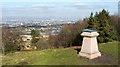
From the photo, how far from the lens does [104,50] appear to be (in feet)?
34.4

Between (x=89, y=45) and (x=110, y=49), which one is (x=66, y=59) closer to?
(x=89, y=45)

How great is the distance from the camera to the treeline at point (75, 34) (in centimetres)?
1433

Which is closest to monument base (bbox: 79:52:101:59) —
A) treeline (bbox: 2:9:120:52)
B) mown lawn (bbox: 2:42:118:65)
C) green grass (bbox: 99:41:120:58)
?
mown lawn (bbox: 2:42:118:65)

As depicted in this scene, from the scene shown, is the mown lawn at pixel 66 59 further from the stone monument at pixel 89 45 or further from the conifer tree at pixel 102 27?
the conifer tree at pixel 102 27

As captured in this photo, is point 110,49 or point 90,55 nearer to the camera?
point 90,55

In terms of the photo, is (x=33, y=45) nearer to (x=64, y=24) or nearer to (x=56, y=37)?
(x=56, y=37)

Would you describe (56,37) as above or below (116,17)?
below

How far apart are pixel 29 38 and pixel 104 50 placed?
9.06 metres

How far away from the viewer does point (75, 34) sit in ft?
56.4

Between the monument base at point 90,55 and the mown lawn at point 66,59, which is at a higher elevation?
the monument base at point 90,55

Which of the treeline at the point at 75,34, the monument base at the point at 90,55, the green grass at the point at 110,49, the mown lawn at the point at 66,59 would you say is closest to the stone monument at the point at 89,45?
the monument base at the point at 90,55

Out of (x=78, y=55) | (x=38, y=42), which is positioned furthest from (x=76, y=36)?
(x=78, y=55)

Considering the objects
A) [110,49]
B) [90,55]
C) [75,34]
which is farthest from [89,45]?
[75,34]

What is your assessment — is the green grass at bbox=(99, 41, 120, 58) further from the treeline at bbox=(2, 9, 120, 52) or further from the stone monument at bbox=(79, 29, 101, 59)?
the treeline at bbox=(2, 9, 120, 52)
